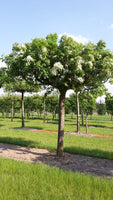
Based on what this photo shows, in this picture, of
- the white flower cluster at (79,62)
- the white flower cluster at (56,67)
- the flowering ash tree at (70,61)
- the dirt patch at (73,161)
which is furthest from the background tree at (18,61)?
the dirt patch at (73,161)

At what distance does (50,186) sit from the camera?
16.0 feet

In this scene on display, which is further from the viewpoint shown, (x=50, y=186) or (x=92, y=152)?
(x=92, y=152)

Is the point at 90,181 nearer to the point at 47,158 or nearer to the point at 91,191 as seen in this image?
the point at 91,191

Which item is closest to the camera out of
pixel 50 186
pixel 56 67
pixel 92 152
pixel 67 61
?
pixel 50 186

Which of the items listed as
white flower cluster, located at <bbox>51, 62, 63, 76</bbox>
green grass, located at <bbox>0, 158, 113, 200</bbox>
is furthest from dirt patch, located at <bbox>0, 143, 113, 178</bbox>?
white flower cluster, located at <bbox>51, 62, 63, 76</bbox>

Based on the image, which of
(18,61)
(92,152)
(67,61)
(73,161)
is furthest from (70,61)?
(92,152)

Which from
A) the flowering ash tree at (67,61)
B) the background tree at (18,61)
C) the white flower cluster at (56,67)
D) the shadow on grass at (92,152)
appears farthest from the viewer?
the shadow on grass at (92,152)

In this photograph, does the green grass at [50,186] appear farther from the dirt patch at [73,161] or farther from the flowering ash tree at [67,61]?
the flowering ash tree at [67,61]

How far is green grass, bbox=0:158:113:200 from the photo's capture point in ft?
14.3

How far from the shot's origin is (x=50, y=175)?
5.68m

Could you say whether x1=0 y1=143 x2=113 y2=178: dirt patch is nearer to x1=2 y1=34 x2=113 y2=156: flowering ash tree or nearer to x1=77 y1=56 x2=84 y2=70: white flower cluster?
x1=2 y1=34 x2=113 y2=156: flowering ash tree

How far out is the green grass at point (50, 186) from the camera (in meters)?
4.34

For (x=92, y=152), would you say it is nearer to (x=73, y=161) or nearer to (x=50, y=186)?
(x=73, y=161)

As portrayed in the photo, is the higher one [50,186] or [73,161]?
[50,186]
